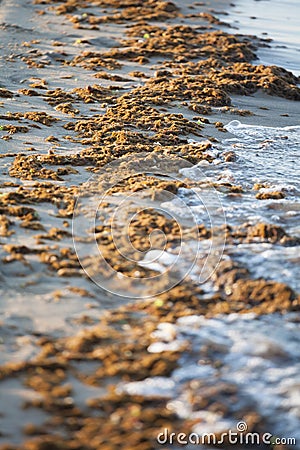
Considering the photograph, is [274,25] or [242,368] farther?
[274,25]

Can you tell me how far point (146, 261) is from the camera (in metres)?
4.28

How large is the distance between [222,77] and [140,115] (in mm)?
2445

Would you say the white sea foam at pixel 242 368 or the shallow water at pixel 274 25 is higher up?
the shallow water at pixel 274 25

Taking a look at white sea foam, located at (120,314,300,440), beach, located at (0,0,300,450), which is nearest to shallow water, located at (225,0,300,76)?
beach, located at (0,0,300,450)

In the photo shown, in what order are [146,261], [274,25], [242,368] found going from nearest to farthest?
[242,368] < [146,261] < [274,25]

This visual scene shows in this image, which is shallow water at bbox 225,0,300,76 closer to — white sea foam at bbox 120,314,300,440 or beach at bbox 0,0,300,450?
beach at bbox 0,0,300,450

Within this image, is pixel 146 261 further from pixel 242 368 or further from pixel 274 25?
pixel 274 25

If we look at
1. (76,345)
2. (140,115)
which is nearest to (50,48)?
(140,115)

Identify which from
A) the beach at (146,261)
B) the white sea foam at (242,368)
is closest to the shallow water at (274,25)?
the beach at (146,261)

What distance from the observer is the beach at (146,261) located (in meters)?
3.05

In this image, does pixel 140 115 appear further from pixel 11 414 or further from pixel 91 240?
pixel 11 414

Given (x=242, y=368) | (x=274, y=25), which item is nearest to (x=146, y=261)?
(x=242, y=368)

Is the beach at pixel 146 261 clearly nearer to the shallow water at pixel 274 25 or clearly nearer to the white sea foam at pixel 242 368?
the white sea foam at pixel 242 368

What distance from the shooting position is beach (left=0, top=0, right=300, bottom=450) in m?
3.05
